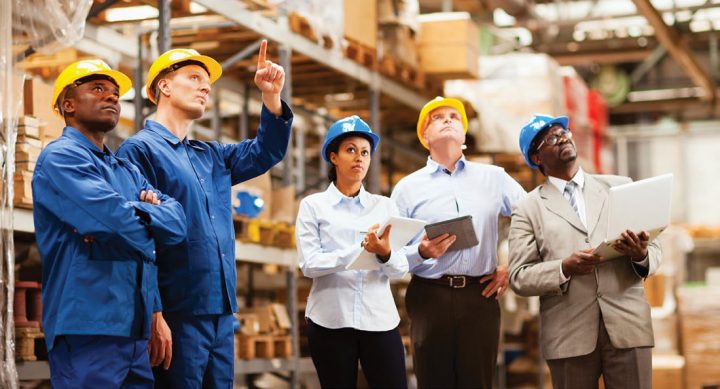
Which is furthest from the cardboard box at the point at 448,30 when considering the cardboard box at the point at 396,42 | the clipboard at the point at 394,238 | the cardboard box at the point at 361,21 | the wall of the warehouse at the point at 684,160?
the wall of the warehouse at the point at 684,160

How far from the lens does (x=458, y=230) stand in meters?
5.28

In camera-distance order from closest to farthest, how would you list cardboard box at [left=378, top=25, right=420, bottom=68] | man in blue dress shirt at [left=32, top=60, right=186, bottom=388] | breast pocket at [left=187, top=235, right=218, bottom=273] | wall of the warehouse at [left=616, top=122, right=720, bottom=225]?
man in blue dress shirt at [left=32, top=60, right=186, bottom=388] < breast pocket at [left=187, top=235, right=218, bottom=273] < cardboard box at [left=378, top=25, right=420, bottom=68] < wall of the warehouse at [left=616, top=122, right=720, bottom=225]

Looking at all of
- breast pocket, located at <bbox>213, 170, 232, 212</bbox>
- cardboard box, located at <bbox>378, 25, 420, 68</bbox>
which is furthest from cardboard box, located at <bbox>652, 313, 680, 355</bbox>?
breast pocket, located at <bbox>213, 170, 232, 212</bbox>

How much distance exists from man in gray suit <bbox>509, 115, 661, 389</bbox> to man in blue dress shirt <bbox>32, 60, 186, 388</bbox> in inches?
71.9

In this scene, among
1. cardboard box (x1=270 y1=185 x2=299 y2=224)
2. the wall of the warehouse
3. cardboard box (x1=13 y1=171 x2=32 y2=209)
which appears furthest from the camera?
the wall of the warehouse

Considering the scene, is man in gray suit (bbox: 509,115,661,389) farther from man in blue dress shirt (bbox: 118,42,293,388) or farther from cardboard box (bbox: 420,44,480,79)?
cardboard box (bbox: 420,44,480,79)

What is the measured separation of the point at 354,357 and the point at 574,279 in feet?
3.72

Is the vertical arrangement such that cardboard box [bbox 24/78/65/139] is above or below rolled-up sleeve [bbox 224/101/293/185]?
above

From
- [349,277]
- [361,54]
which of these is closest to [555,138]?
[349,277]

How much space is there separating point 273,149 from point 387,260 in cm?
75

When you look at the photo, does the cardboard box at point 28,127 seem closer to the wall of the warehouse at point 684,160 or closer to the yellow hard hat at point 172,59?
the yellow hard hat at point 172,59

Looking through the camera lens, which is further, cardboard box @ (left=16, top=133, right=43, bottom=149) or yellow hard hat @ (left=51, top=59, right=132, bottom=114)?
cardboard box @ (left=16, top=133, right=43, bottom=149)

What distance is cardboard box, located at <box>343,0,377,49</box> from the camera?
30.3 feet

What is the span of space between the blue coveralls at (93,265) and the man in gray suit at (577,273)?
1.83 meters
